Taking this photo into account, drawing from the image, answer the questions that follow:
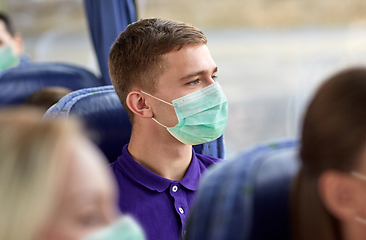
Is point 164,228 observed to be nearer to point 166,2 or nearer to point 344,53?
point 344,53

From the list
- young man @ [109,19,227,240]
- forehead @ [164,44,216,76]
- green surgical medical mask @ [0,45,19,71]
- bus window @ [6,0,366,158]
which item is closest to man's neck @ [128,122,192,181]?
young man @ [109,19,227,240]

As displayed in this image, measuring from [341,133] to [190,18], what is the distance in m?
2.74

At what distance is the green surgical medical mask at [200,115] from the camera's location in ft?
4.90

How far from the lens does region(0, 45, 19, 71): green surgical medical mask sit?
11.8ft

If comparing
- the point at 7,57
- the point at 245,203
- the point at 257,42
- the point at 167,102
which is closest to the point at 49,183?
the point at 245,203

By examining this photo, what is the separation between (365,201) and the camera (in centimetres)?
62

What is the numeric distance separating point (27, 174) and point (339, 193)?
1.77 ft

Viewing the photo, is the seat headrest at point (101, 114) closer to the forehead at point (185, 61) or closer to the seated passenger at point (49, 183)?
the forehead at point (185, 61)

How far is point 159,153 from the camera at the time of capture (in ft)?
4.88

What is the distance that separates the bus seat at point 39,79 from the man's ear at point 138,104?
5.21 feet

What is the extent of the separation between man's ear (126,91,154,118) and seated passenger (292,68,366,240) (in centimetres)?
94

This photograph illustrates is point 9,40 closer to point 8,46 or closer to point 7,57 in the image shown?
point 8,46

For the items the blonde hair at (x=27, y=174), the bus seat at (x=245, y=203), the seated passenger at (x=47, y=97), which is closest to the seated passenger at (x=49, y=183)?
the blonde hair at (x=27, y=174)

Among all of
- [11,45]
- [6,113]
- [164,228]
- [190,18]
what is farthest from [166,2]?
[6,113]
